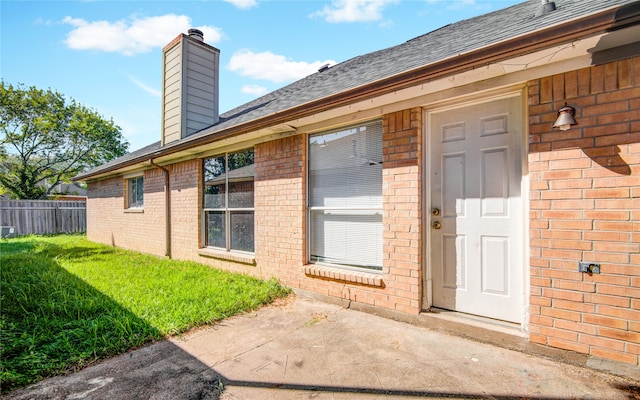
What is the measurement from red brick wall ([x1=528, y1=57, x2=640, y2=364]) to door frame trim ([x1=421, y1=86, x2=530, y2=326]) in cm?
14

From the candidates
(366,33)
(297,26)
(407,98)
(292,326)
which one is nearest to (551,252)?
(407,98)

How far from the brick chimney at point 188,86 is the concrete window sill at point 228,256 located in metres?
3.19

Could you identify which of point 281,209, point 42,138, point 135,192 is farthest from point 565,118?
point 42,138

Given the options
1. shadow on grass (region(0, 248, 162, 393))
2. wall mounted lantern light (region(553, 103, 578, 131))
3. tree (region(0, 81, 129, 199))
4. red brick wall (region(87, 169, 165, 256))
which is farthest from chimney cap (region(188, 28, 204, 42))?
tree (region(0, 81, 129, 199))

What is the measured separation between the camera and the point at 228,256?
18.9 ft

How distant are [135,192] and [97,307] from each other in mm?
6802

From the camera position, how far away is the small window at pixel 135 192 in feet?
30.2

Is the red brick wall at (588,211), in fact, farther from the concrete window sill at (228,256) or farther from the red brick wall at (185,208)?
the red brick wall at (185,208)

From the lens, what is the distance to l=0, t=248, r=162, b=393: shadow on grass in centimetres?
257

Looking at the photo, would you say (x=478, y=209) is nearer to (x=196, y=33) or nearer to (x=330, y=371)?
(x=330, y=371)

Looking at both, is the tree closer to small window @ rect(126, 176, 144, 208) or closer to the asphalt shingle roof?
small window @ rect(126, 176, 144, 208)

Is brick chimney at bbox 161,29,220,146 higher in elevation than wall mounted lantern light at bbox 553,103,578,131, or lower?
higher

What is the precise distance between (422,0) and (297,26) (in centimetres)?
251

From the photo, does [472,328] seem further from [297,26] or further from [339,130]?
[297,26]
